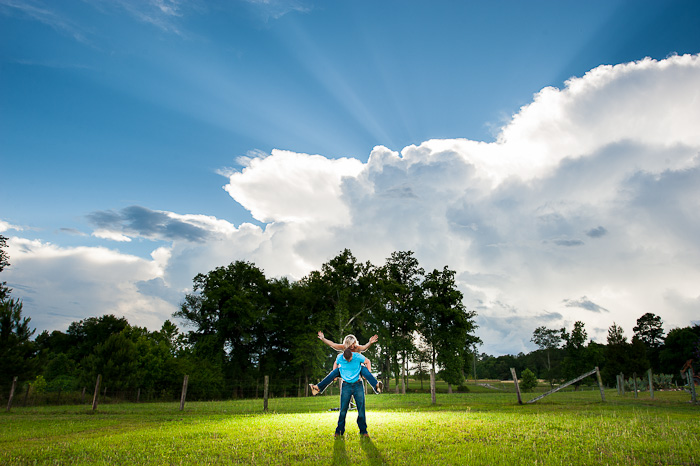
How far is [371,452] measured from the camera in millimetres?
8953

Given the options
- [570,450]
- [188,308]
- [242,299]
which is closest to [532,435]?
[570,450]

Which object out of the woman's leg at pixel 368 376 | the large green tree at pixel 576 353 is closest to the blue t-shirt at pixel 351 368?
the woman's leg at pixel 368 376

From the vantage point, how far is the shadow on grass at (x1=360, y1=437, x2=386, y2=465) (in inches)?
318

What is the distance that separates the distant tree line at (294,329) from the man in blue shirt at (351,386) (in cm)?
4310

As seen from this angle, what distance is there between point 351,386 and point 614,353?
186 ft

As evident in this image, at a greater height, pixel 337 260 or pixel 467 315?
pixel 337 260

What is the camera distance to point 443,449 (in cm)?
936

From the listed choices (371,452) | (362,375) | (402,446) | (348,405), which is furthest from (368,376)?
(371,452)

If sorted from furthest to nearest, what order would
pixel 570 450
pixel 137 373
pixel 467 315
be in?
pixel 467 315 < pixel 137 373 < pixel 570 450

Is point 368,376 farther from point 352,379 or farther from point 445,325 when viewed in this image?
point 445,325

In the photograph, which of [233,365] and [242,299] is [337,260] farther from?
[233,365]

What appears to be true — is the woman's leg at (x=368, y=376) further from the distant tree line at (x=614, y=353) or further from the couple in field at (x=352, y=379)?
the distant tree line at (x=614, y=353)

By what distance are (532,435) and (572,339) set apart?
8184cm

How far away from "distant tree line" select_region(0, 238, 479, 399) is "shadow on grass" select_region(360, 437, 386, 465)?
146 feet
